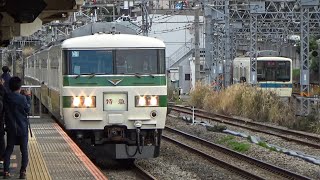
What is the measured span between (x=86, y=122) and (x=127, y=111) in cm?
88

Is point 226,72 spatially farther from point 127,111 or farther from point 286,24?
point 127,111

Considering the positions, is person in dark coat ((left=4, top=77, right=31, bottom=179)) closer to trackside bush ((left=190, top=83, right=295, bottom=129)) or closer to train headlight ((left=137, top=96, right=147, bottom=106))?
train headlight ((left=137, top=96, right=147, bottom=106))

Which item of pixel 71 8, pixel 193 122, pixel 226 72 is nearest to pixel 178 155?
pixel 71 8

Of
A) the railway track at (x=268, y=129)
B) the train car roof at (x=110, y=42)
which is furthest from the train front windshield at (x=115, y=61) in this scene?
the railway track at (x=268, y=129)

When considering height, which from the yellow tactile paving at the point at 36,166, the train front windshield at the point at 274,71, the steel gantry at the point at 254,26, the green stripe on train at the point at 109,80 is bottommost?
the yellow tactile paving at the point at 36,166

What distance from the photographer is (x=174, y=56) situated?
212 feet

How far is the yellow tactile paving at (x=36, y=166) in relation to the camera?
992 centimetres

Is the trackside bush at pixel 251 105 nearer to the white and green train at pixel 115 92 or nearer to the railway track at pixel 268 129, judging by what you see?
the railway track at pixel 268 129

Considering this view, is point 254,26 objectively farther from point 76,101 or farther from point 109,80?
point 76,101

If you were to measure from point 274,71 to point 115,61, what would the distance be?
26.2 metres

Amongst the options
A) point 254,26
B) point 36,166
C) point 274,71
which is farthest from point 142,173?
point 254,26

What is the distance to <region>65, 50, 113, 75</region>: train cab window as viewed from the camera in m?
14.1

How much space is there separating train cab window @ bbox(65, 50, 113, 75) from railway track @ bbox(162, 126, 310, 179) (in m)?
3.61

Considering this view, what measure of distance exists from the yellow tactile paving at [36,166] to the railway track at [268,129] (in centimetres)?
930
